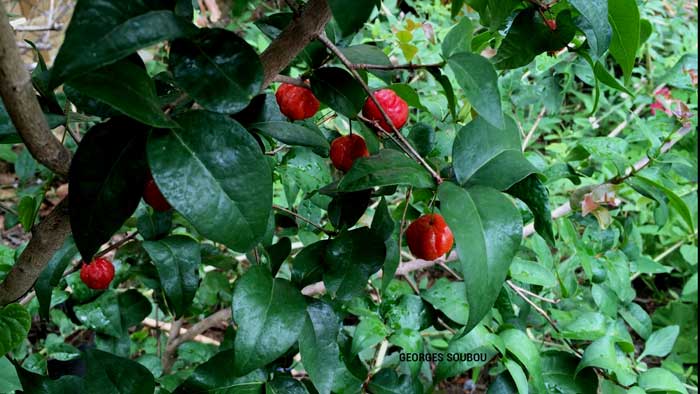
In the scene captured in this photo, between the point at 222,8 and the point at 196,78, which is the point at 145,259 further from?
the point at 222,8

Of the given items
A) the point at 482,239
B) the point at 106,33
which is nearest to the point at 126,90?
the point at 106,33

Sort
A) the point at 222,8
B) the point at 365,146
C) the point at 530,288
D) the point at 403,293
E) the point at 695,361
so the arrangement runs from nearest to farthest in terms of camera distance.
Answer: the point at 365,146
the point at 403,293
the point at 530,288
the point at 695,361
the point at 222,8

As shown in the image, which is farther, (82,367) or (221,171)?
(82,367)

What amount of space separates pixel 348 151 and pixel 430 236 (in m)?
0.14

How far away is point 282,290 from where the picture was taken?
2.38 ft

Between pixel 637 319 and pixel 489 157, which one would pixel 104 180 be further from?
pixel 637 319

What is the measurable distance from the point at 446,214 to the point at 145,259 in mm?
722

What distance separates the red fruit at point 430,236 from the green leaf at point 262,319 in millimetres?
154

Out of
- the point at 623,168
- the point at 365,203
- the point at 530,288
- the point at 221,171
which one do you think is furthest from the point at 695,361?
the point at 221,171

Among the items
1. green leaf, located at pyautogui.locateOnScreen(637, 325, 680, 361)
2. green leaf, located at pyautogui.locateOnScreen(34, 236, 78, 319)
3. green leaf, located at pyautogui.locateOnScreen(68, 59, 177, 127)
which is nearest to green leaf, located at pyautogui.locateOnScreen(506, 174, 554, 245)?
green leaf, located at pyautogui.locateOnScreen(68, 59, 177, 127)

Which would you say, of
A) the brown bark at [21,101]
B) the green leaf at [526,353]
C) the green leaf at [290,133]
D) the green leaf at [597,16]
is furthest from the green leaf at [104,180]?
the green leaf at [526,353]

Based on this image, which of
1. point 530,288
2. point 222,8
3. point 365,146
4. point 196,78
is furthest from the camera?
point 222,8

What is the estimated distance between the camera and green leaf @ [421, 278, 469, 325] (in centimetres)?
95

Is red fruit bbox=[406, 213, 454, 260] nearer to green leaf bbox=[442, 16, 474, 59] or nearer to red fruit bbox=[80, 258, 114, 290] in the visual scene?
green leaf bbox=[442, 16, 474, 59]
